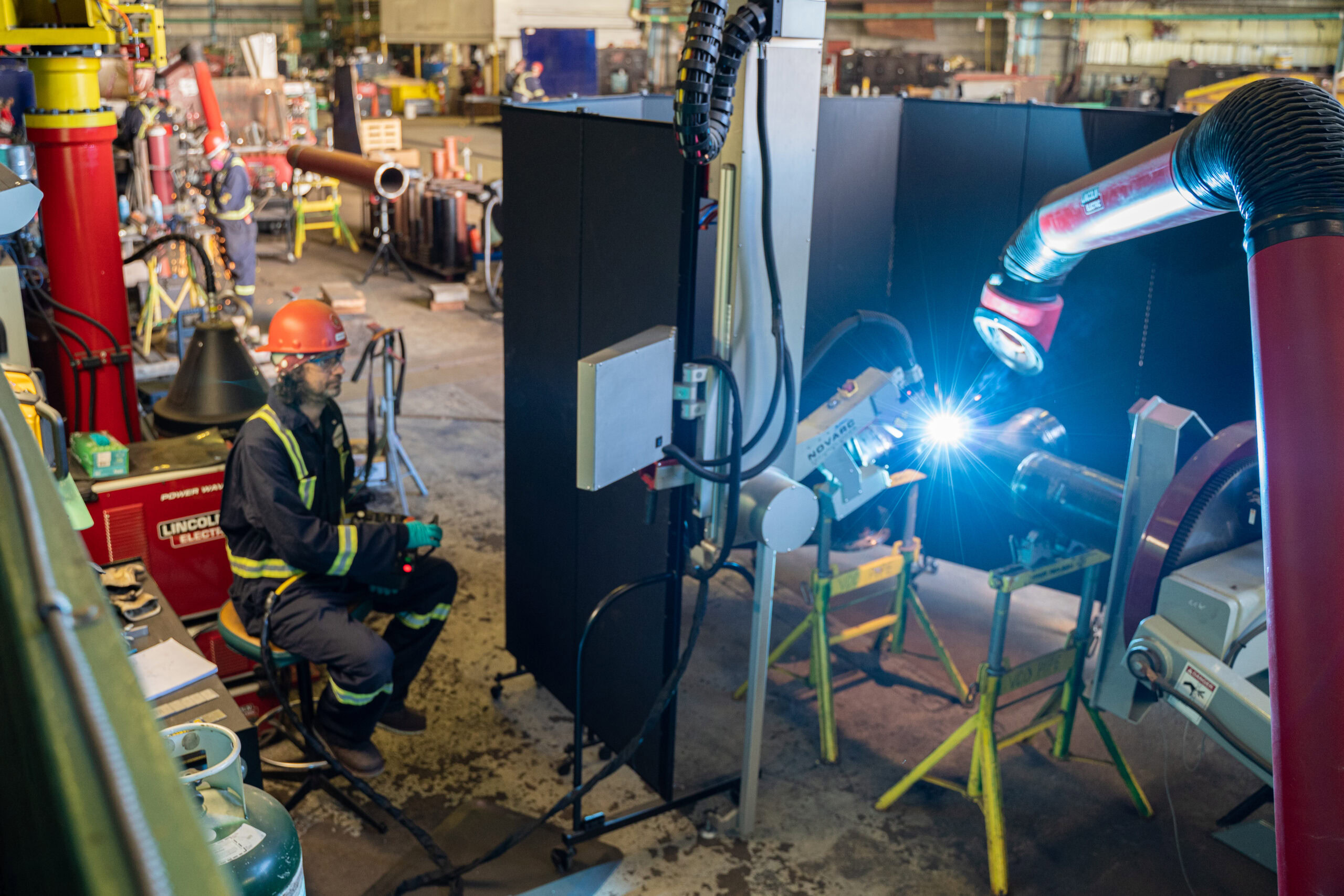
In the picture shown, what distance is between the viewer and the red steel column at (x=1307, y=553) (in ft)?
5.12

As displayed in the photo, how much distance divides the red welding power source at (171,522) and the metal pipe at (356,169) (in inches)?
116

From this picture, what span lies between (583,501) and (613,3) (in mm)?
20879

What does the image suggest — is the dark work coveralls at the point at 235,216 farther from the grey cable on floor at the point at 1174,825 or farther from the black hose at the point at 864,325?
the grey cable on floor at the point at 1174,825

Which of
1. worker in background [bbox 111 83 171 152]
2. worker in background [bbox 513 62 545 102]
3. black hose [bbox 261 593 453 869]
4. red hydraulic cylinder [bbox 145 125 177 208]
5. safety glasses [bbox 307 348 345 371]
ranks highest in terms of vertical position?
worker in background [bbox 513 62 545 102]

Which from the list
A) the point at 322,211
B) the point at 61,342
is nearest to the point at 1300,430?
the point at 61,342

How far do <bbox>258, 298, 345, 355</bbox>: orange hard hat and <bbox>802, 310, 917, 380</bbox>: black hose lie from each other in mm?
1683

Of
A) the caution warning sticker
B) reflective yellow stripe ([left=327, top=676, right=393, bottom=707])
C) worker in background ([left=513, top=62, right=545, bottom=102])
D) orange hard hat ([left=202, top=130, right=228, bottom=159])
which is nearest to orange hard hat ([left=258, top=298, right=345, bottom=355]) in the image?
reflective yellow stripe ([left=327, top=676, right=393, bottom=707])

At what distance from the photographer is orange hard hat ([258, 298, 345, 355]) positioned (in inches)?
150

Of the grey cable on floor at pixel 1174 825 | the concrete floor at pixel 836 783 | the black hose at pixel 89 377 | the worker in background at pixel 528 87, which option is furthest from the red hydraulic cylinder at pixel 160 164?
the grey cable on floor at pixel 1174 825

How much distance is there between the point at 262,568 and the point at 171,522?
0.76 meters

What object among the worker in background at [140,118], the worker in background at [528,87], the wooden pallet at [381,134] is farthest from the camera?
the wooden pallet at [381,134]

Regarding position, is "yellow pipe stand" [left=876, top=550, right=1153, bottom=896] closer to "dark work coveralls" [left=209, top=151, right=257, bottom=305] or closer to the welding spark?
the welding spark

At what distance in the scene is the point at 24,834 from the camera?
0.98 meters

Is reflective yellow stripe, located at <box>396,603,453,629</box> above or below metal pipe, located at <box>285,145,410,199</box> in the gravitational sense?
below
